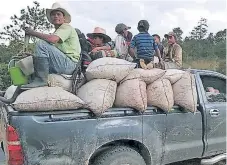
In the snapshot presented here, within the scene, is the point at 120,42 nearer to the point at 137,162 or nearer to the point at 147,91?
the point at 147,91

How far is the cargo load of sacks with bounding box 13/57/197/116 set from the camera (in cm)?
347

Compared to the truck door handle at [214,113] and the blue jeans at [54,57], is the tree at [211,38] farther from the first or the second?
the blue jeans at [54,57]

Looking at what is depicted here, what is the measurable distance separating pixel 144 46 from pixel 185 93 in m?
1.64

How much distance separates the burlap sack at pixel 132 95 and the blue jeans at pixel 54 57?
647mm

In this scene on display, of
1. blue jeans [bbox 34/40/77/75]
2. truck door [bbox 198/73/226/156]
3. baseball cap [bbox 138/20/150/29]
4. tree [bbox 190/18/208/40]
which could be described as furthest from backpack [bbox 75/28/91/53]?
tree [bbox 190/18/208/40]

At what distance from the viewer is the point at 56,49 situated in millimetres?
4062

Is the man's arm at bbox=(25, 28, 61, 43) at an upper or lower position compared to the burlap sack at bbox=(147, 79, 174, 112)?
upper

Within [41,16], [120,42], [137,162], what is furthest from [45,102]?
[41,16]

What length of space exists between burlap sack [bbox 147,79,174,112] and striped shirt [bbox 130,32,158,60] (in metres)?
1.56

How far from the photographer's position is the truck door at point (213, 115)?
467 cm

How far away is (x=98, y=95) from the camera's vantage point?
3.70 metres

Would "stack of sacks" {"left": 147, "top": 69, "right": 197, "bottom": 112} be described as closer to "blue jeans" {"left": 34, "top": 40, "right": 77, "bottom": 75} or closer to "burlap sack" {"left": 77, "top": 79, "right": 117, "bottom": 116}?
"burlap sack" {"left": 77, "top": 79, "right": 117, "bottom": 116}

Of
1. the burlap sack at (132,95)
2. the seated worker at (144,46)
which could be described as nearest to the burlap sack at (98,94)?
the burlap sack at (132,95)

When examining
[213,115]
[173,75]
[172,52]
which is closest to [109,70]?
[173,75]
